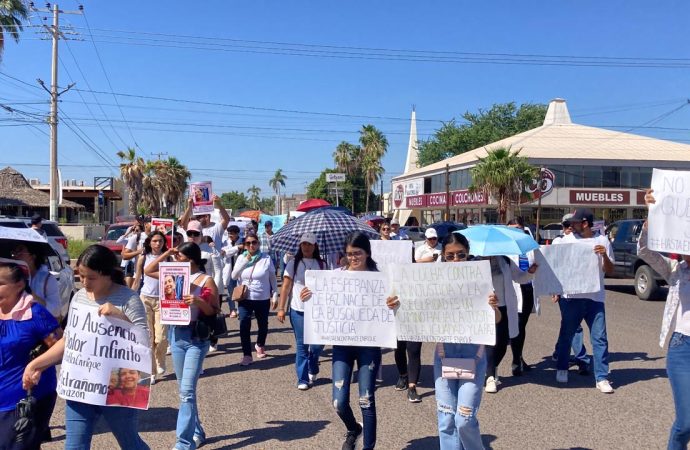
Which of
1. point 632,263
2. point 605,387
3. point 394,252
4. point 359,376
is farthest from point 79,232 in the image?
point 359,376

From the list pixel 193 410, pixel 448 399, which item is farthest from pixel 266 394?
→ pixel 448 399

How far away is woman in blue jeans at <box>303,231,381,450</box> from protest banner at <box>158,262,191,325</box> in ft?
3.39

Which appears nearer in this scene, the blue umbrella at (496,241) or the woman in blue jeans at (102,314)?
the woman in blue jeans at (102,314)

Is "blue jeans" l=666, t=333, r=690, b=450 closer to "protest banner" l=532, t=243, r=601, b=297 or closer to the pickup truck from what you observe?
"protest banner" l=532, t=243, r=601, b=297

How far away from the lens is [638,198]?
42656 mm

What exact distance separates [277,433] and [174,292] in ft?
5.12

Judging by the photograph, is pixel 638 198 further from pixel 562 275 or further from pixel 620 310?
pixel 562 275

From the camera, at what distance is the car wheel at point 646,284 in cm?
1523

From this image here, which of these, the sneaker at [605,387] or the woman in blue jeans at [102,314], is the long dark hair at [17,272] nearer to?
the woman in blue jeans at [102,314]

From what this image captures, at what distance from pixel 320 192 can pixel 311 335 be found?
82.4 m

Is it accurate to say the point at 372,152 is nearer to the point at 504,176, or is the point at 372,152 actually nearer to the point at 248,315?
the point at 504,176

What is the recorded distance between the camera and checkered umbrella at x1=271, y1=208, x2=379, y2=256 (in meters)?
7.66

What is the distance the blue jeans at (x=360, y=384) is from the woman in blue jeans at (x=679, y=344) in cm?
202

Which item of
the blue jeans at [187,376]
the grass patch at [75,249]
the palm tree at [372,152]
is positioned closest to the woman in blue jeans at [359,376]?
the blue jeans at [187,376]
